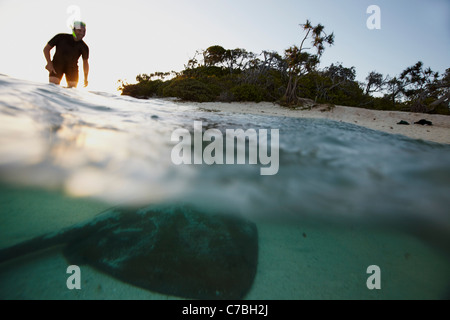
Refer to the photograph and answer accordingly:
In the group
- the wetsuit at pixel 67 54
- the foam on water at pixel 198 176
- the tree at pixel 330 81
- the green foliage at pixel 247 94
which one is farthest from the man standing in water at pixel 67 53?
the tree at pixel 330 81

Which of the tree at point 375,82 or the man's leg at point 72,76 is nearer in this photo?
the man's leg at point 72,76

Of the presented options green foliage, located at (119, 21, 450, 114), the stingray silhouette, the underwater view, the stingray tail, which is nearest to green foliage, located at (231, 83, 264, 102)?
green foliage, located at (119, 21, 450, 114)

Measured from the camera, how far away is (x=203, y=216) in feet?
6.45

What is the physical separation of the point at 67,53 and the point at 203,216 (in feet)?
19.4

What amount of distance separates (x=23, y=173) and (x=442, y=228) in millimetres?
4297

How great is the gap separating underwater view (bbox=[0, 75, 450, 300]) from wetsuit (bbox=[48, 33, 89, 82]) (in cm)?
262

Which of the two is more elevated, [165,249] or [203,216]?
[203,216]

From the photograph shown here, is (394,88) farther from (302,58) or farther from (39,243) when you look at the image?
(39,243)

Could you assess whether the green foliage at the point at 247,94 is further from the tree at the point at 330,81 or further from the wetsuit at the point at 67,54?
the wetsuit at the point at 67,54

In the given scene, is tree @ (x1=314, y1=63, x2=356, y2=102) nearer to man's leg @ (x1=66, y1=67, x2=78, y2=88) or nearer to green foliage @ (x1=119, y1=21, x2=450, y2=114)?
green foliage @ (x1=119, y1=21, x2=450, y2=114)

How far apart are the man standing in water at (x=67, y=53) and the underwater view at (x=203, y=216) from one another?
8.20 ft

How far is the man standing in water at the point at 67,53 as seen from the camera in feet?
15.5

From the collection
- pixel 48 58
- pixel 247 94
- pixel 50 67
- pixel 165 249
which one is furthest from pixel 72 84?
pixel 247 94

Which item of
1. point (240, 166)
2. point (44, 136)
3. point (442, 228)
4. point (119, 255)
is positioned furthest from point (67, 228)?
point (442, 228)
